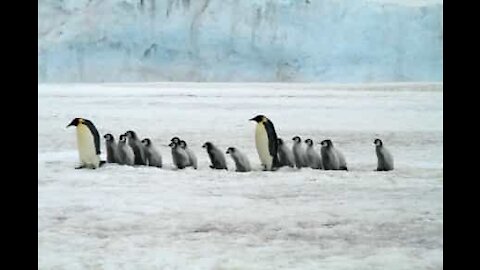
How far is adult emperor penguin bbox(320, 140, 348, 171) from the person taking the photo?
7.00 ft

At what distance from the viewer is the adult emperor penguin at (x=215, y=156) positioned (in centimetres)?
212

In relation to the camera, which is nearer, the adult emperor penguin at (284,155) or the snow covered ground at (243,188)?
the snow covered ground at (243,188)

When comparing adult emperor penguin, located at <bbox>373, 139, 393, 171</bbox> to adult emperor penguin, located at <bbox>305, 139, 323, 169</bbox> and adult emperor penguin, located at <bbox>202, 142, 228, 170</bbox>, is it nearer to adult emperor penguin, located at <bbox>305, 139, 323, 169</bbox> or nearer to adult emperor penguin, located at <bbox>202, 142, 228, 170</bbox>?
adult emperor penguin, located at <bbox>305, 139, 323, 169</bbox>

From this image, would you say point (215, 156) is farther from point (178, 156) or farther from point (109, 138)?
point (109, 138)

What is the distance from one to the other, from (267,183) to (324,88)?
387 millimetres

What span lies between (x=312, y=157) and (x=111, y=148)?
0.66 meters

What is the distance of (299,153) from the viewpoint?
2156 mm

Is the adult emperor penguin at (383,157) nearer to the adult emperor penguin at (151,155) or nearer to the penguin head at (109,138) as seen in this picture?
the adult emperor penguin at (151,155)

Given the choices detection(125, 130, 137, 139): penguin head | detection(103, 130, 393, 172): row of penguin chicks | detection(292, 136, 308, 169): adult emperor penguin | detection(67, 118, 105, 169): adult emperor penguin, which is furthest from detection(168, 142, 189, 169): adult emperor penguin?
detection(292, 136, 308, 169): adult emperor penguin

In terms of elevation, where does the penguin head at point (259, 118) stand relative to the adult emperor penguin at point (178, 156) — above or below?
above

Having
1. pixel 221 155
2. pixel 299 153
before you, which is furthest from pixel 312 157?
pixel 221 155

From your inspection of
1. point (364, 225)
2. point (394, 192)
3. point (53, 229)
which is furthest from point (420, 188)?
point (53, 229)

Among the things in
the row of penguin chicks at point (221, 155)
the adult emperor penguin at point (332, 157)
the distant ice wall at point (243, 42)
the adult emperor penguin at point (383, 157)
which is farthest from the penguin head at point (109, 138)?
the adult emperor penguin at point (383, 157)
